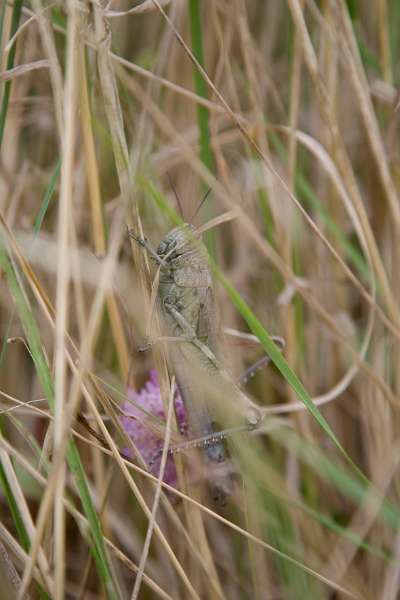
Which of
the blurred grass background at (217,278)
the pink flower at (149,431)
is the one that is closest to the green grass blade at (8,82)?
the blurred grass background at (217,278)

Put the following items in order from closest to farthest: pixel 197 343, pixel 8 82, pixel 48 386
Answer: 1. pixel 48 386
2. pixel 8 82
3. pixel 197 343

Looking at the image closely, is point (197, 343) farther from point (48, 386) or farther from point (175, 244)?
point (48, 386)

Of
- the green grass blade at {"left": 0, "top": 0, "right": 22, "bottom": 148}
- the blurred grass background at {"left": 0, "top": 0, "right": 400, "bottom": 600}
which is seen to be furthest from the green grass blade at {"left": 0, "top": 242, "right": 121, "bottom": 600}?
the green grass blade at {"left": 0, "top": 0, "right": 22, "bottom": 148}

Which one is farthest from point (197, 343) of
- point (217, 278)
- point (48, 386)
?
point (48, 386)

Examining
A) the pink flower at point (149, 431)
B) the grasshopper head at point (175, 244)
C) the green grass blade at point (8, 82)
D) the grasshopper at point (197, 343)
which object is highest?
the green grass blade at point (8, 82)

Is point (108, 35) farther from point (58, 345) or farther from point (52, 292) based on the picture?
point (52, 292)

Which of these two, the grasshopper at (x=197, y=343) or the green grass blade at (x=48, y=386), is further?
the grasshopper at (x=197, y=343)

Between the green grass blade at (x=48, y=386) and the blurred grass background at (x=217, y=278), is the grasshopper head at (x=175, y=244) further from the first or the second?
the green grass blade at (x=48, y=386)
